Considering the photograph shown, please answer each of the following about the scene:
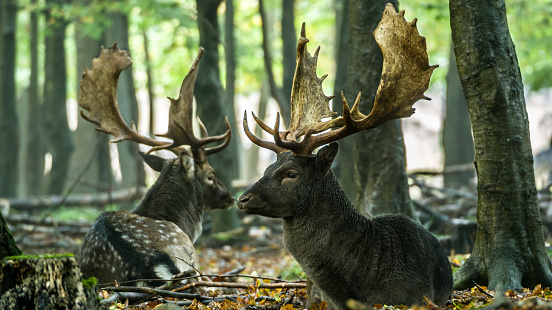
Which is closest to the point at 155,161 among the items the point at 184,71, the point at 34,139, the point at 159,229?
the point at 159,229

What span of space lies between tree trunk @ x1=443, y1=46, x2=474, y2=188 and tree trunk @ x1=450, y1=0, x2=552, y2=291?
13777 millimetres

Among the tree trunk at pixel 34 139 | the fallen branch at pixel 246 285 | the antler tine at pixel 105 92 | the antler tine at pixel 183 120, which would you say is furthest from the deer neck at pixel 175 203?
the tree trunk at pixel 34 139

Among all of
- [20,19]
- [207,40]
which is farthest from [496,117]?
[20,19]

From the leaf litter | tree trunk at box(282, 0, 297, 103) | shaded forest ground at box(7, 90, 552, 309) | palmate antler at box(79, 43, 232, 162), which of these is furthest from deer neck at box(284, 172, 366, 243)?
tree trunk at box(282, 0, 297, 103)

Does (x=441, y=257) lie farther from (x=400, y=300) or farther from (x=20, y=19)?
(x=20, y=19)

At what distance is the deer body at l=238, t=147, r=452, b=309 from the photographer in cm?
560

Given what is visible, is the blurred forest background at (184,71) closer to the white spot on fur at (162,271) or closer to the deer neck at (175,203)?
the deer neck at (175,203)

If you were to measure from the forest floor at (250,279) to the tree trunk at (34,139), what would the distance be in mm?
9959

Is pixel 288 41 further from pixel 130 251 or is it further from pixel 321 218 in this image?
pixel 321 218

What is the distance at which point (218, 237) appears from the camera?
1305 centimetres

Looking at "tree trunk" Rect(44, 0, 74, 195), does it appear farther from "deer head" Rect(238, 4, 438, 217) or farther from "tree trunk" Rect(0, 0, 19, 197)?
"deer head" Rect(238, 4, 438, 217)

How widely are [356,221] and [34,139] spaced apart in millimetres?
20819

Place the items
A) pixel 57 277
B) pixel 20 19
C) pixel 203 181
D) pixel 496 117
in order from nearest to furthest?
1. pixel 57 277
2. pixel 496 117
3. pixel 203 181
4. pixel 20 19

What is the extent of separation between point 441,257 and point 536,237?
119 centimetres
